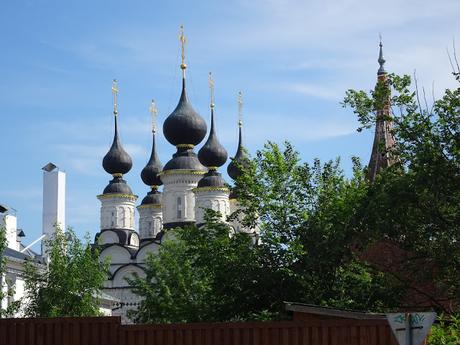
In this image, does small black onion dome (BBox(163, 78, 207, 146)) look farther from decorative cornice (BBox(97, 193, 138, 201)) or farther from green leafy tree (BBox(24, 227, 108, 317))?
green leafy tree (BBox(24, 227, 108, 317))

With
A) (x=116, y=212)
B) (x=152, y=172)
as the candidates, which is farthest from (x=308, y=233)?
(x=152, y=172)

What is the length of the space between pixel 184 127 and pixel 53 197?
Result: 21365mm

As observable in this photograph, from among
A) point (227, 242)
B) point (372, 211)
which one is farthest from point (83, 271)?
point (372, 211)

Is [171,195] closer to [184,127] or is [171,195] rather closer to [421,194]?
[184,127]

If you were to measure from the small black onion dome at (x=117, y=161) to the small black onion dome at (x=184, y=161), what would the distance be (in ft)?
17.9

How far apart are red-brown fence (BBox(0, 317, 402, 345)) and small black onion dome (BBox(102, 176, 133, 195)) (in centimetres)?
6012

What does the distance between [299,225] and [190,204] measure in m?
45.8

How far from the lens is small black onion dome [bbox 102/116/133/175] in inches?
3019

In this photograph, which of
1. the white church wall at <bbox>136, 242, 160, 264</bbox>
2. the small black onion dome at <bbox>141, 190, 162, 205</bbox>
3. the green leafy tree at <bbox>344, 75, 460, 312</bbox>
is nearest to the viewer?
the green leafy tree at <bbox>344, 75, 460, 312</bbox>

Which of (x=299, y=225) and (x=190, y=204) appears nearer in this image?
(x=299, y=225)

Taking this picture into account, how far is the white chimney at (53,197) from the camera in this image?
51.0m

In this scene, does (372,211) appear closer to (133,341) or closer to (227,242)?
(227,242)

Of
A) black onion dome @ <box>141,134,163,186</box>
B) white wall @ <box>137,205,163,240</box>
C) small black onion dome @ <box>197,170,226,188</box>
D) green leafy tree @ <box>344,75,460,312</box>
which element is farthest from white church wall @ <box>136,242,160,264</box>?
green leafy tree @ <box>344,75,460,312</box>

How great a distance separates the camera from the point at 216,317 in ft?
82.8
